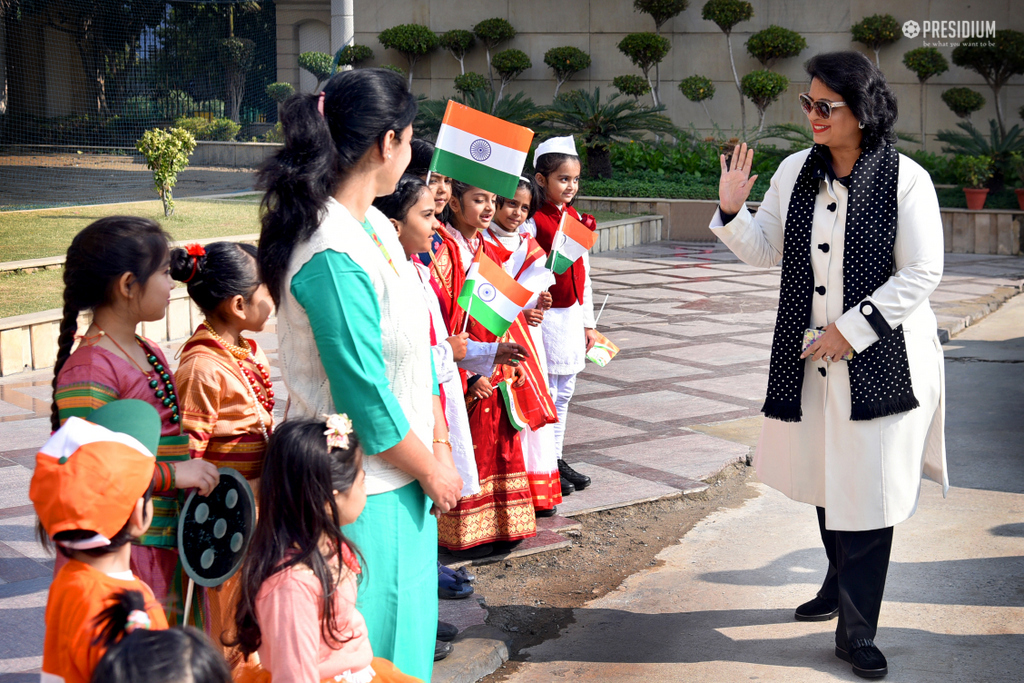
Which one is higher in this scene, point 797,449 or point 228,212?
point 228,212

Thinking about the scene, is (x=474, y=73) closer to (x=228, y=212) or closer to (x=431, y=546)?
(x=228, y=212)

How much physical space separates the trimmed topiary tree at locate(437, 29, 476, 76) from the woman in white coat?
694 inches

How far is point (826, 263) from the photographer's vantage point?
318cm

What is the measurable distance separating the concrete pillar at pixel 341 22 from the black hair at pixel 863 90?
716 inches

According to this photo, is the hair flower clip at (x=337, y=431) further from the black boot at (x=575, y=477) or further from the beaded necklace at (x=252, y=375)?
the black boot at (x=575, y=477)

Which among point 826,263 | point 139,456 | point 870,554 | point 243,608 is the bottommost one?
point 870,554

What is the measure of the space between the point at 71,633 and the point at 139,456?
1.10 ft

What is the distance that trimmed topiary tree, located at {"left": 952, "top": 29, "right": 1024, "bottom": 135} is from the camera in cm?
1738

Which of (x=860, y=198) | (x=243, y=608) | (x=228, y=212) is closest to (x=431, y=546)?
(x=243, y=608)

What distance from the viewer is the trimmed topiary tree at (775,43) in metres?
18.9

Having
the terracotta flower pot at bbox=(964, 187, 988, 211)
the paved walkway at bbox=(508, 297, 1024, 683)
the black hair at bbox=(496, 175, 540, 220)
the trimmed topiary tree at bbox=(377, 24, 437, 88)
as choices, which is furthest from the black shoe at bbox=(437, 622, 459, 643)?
the trimmed topiary tree at bbox=(377, 24, 437, 88)

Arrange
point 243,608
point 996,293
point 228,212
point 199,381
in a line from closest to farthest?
point 243,608 → point 199,381 → point 996,293 → point 228,212

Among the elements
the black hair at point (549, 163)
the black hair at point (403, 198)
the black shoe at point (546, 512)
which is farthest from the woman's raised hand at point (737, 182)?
the black shoe at point (546, 512)

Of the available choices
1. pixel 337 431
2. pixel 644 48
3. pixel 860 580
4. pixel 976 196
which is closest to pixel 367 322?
pixel 337 431
